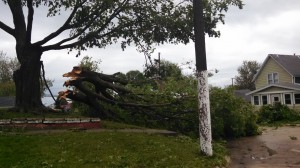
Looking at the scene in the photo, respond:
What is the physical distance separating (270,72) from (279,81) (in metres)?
1.58

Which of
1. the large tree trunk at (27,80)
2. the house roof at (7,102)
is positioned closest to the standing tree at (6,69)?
the house roof at (7,102)

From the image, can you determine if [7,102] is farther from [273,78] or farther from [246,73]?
[246,73]

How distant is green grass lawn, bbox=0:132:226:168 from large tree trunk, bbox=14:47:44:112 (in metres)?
3.82

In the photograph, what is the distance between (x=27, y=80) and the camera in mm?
14125

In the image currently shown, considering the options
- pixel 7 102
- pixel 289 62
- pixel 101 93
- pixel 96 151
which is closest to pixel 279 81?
pixel 289 62

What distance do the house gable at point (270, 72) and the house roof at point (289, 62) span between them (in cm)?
→ 38

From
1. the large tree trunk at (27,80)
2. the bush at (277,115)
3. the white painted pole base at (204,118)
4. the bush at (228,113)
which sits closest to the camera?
the white painted pole base at (204,118)

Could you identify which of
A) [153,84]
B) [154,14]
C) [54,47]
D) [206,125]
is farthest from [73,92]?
[206,125]

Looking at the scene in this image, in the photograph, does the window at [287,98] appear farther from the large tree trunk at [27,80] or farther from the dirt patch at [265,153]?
the large tree trunk at [27,80]

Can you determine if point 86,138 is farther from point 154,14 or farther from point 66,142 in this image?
point 154,14

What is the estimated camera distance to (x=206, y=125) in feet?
32.9

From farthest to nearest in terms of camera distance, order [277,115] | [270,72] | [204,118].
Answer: [270,72], [277,115], [204,118]

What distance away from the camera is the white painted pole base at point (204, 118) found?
32.8ft

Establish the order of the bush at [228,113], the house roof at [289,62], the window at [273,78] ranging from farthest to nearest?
1. the window at [273,78]
2. the house roof at [289,62]
3. the bush at [228,113]
